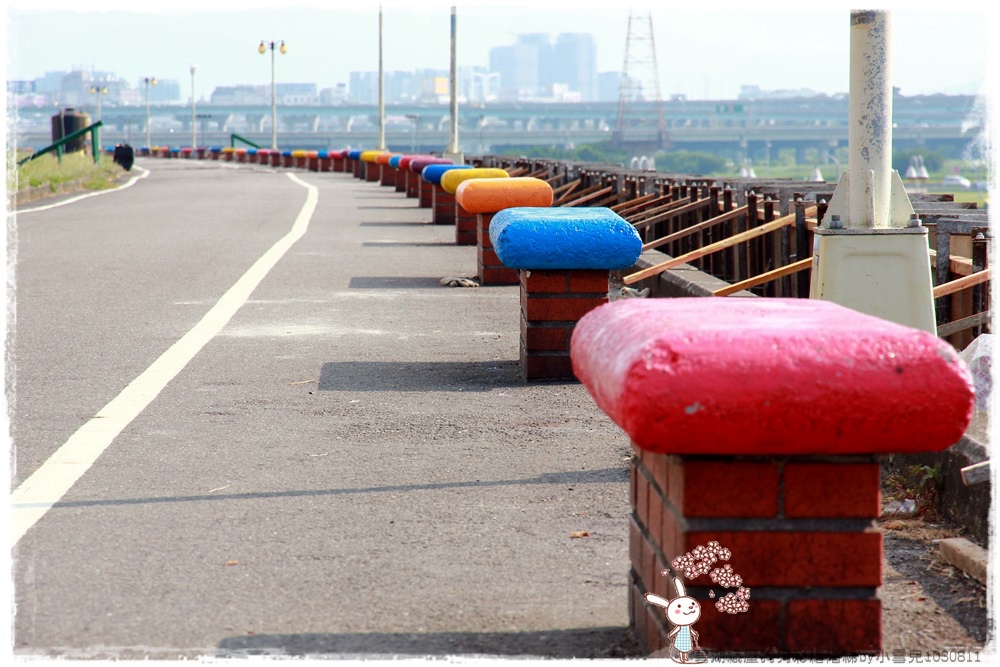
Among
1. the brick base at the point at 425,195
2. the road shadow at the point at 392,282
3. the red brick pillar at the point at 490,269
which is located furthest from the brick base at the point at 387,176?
the red brick pillar at the point at 490,269

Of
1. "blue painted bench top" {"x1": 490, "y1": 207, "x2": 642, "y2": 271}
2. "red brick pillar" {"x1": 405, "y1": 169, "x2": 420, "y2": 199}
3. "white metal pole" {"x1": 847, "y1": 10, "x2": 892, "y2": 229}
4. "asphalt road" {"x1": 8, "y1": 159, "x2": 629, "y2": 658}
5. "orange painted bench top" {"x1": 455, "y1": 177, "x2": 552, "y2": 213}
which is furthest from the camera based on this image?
"red brick pillar" {"x1": 405, "y1": 169, "x2": 420, "y2": 199}

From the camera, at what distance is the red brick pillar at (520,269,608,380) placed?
304 inches

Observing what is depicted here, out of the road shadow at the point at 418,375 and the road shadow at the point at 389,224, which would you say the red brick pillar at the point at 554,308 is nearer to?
the road shadow at the point at 418,375

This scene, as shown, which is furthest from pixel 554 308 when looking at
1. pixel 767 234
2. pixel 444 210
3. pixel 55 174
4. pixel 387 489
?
pixel 55 174

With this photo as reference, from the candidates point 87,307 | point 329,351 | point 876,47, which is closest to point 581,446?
point 876,47

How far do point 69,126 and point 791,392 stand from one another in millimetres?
57343

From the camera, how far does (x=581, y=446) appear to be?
6.09 m

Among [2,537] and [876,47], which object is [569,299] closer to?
[876,47]

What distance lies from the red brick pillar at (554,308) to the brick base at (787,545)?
456 cm

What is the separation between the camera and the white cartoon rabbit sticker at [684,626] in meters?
3.12

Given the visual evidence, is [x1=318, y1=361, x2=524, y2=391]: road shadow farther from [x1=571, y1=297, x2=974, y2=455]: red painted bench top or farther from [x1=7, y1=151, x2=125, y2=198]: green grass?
[x1=7, y1=151, x2=125, y2=198]: green grass

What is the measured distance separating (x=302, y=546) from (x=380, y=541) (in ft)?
0.83

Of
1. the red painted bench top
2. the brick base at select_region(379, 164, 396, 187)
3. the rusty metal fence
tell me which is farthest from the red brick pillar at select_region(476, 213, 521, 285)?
the brick base at select_region(379, 164, 396, 187)

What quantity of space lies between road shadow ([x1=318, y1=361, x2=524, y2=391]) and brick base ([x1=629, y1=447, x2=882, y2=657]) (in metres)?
4.45
